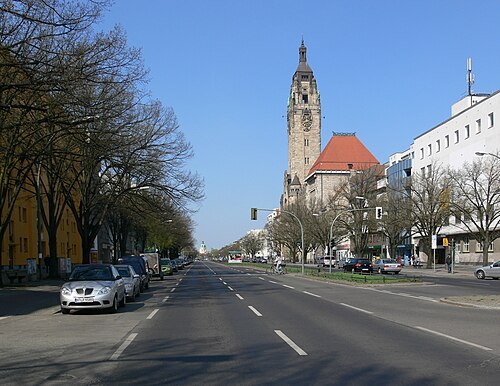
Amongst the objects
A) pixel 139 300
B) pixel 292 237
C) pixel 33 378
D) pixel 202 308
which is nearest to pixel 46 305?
pixel 139 300

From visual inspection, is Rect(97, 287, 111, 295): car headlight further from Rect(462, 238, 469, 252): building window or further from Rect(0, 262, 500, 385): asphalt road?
Rect(462, 238, 469, 252): building window

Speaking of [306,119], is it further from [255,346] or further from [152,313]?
[255,346]

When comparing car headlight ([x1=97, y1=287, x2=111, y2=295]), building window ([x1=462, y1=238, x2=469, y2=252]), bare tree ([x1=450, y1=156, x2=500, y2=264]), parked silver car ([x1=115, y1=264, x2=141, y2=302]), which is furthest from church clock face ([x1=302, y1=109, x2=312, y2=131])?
car headlight ([x1=97, y1=287, x2=111, y2=295])

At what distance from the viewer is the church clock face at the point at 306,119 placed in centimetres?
15550

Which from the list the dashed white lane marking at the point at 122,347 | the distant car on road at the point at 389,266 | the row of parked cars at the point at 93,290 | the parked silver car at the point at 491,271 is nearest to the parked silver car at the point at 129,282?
the row of parked cars at the point at 93,290

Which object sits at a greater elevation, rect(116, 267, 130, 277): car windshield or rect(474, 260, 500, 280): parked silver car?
rect(116, 267, 130, 277): car windshield

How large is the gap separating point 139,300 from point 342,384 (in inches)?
745

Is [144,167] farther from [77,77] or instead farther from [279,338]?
[279,338]

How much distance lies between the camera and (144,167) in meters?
36.7

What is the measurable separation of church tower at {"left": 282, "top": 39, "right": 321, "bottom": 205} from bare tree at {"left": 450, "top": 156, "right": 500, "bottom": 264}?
97.5 m

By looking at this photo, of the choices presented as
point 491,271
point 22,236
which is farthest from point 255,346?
point 22,236

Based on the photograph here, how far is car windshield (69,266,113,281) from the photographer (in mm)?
20188

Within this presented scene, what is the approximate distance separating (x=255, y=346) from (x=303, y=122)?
147 metres

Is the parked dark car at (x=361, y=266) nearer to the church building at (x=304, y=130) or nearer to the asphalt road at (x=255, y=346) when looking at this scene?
the asphalt road at (x=255, y=346)
